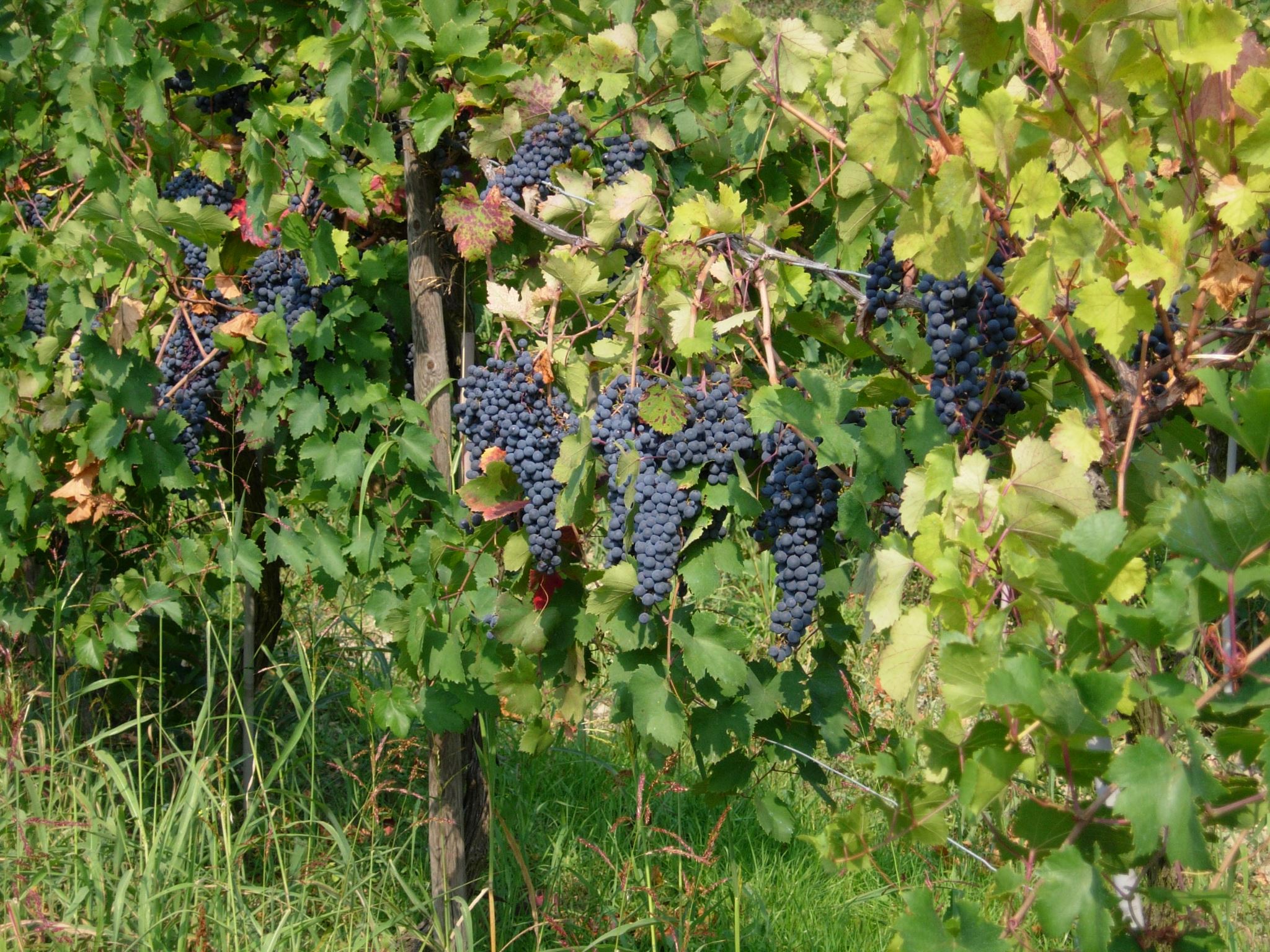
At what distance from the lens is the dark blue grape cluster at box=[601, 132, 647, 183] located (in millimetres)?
1995

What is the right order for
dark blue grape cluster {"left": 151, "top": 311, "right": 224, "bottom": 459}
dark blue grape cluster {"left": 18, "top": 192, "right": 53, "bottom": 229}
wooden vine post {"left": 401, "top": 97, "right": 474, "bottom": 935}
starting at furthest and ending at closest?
1. dark blue grape cluster {"left": 18, "top": 192, "right": 53, "bottom": 229}
2. dark blue grape cluster {"left": 151, "top": 311, "right": 224, "bottom": 459}
3. wooden vine post {"left": 401, "top": 97, "right": 474, "bottom": 935}

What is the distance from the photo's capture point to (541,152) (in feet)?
6.57

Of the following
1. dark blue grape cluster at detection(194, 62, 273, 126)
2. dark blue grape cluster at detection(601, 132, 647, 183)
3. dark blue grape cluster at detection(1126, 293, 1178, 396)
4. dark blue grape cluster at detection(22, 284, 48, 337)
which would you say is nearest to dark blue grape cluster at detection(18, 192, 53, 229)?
dark blue grape cluster at detection(22, 284, 48, 337)

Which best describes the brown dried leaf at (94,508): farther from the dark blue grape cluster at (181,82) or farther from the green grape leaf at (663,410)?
the green grape leaf at (663,410)

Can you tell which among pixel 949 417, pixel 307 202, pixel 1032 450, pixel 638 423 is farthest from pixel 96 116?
pixel 1032 450

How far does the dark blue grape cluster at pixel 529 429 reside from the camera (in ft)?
5.84

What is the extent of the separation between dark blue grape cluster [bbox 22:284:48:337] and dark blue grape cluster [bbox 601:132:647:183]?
1.78m

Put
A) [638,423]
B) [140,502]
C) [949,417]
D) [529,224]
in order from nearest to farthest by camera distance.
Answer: [949,417] < [638,423] < [529,224] < [140,502]

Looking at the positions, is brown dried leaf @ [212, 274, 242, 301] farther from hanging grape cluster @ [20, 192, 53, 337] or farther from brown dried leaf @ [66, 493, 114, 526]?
hanging grape cluster @ [20, 192, 53, 337]

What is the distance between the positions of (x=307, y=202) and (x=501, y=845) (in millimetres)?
1461

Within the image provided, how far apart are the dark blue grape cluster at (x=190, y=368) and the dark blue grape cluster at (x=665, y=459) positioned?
119 cm

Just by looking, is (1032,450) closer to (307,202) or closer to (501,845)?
(307,202)

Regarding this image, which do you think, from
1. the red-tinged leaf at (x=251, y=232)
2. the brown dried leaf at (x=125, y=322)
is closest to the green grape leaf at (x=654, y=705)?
the red-tinged leaf at (x=251, y=232)

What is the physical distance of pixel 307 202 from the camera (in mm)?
2273
